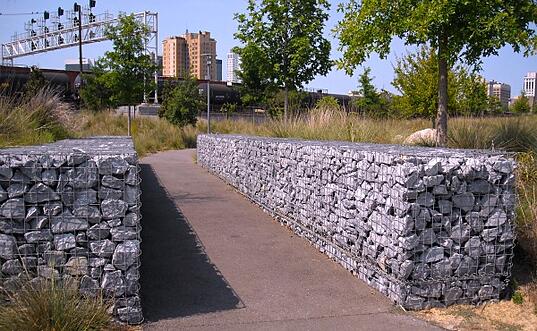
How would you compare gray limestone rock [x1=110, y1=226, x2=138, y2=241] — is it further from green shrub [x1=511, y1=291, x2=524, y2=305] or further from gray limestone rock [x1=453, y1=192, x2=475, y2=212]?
green shrub [x1=511, y1=291, x2=524, y2=305]

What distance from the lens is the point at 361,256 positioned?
6.37 m

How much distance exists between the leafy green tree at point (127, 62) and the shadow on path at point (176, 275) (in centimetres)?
1681

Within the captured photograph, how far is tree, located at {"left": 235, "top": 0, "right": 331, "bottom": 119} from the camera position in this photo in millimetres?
16438

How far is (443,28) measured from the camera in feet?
28.5

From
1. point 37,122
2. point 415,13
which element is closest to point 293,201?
point 415,13

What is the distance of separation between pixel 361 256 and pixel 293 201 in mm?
2515

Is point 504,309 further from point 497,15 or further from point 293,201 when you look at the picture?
point 497,15

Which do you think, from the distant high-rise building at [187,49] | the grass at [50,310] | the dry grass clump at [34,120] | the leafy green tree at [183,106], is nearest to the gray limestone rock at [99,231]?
the grass at [50,310]

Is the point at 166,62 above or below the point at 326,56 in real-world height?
above

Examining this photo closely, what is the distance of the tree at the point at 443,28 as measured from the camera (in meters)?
8.21

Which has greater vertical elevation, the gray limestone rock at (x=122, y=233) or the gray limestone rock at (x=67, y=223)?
the gray limestone rock at (x=67, y=223)

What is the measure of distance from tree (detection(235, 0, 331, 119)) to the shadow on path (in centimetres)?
795

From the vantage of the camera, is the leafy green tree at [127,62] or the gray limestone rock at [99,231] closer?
the gray limestone rock at [99,231]

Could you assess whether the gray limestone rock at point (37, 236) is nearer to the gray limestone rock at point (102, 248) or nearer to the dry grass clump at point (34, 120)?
the gray limestone rock at point (102, 248)
